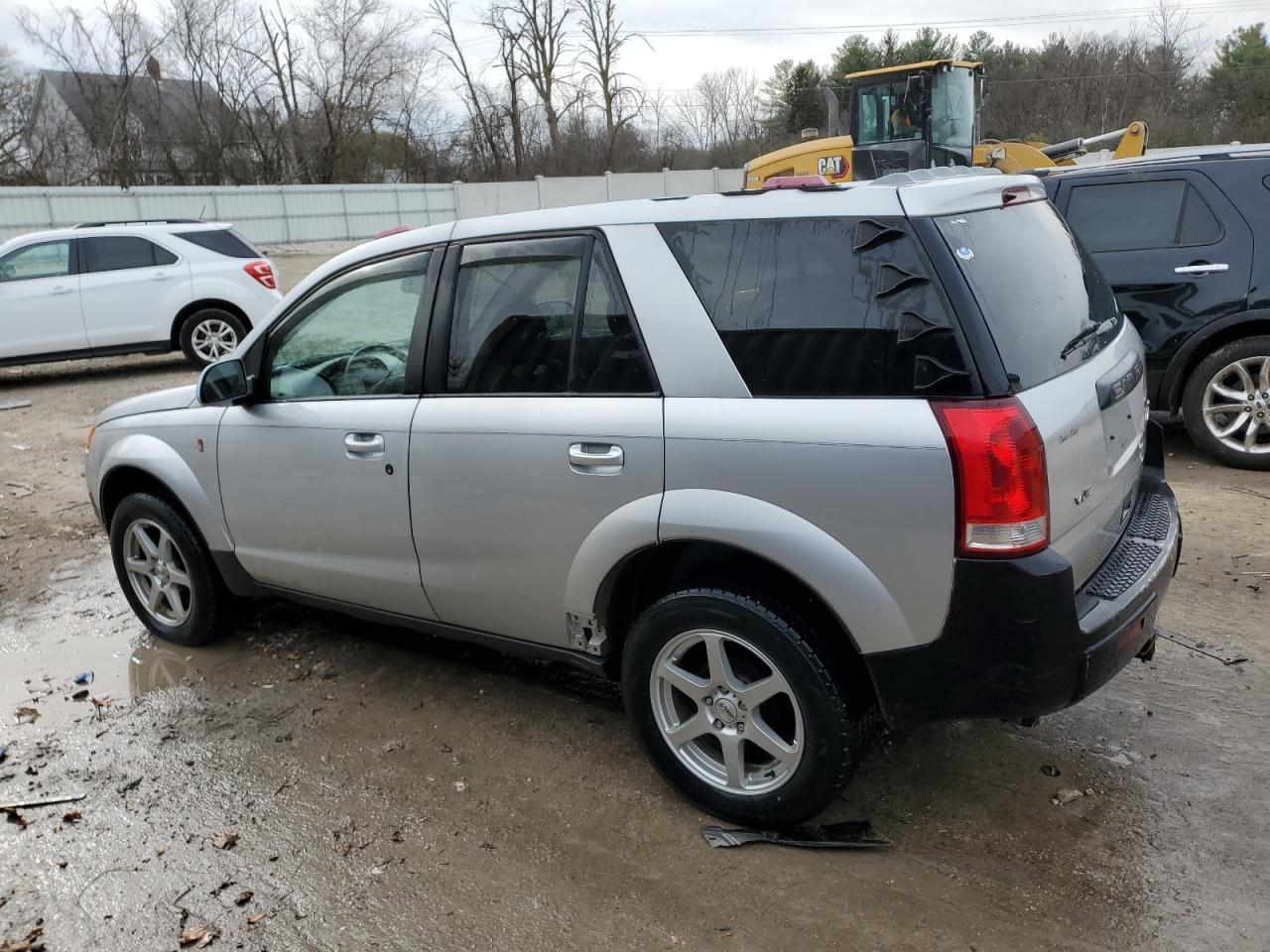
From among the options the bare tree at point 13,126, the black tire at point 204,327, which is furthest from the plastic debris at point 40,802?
the bare tree at point 13,126

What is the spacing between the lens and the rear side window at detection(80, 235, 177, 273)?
11867 mm

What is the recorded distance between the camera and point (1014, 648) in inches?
100

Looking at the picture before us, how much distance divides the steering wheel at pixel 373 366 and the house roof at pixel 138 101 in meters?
41.7

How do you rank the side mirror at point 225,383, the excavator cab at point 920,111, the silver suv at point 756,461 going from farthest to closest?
the excavator cab at point 920,111
the side mirror at point 225,383
the silver suv at point 756,461

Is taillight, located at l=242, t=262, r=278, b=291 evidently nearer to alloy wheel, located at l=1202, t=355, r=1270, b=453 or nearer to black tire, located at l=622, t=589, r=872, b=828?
alloy wheel, located at l=1202, t=355, r=1270, b=453

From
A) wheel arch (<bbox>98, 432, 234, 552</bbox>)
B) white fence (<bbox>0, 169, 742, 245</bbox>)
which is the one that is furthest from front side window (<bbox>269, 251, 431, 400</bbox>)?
white fence (<bbox>0, 169, 742, 245</bbox>)

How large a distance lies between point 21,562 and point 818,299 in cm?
554

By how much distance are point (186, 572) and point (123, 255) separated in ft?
29.2

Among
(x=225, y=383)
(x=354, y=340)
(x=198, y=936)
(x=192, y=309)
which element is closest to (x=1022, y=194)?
(x=354, y=340)

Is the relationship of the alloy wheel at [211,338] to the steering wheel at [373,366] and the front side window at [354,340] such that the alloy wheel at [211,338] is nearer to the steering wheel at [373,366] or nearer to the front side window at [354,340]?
the front side window at [354,340]

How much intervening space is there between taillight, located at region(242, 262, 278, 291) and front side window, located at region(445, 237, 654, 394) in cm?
962

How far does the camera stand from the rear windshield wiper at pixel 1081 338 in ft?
9.42

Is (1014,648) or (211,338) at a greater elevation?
(211,338)

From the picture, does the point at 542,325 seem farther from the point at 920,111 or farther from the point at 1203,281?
the point at 920,111
